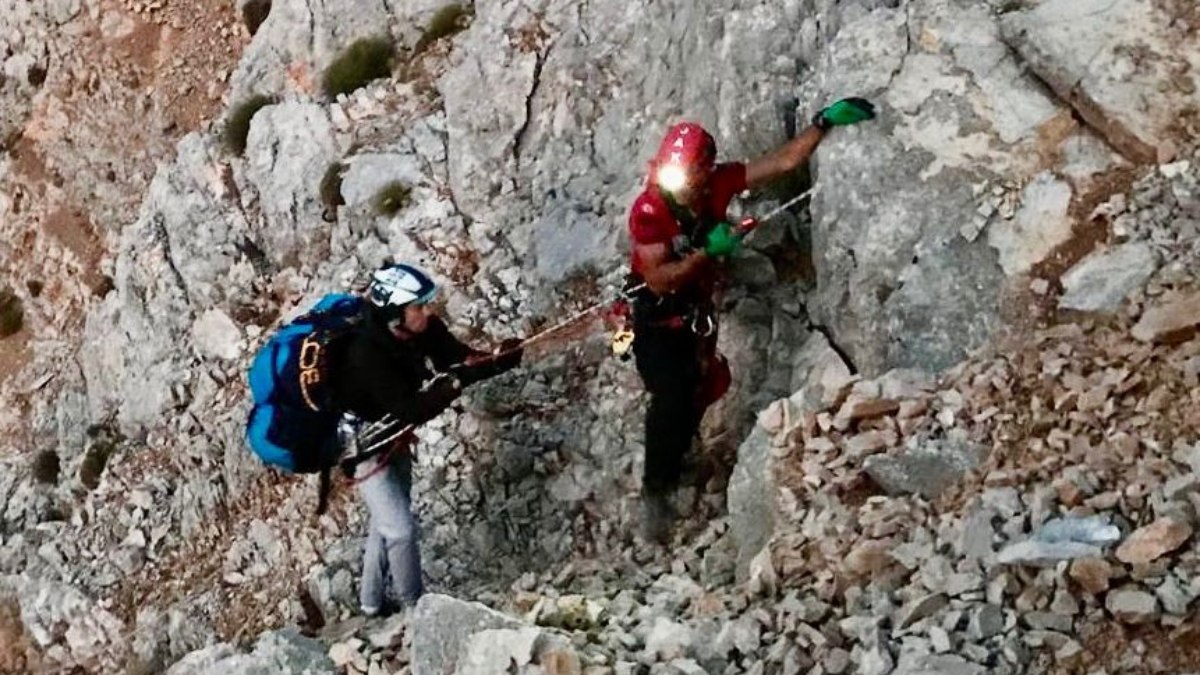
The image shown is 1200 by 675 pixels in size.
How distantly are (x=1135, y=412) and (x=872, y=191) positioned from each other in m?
3.21

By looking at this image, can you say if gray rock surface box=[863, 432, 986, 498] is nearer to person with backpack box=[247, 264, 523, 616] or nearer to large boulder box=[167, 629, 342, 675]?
person with backpack box=[247, 264, 523, 616]

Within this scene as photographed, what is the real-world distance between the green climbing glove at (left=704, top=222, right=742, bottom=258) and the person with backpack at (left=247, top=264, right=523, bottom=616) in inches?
82.3

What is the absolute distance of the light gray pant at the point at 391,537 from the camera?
11.7m

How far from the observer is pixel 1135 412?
29.0 feet

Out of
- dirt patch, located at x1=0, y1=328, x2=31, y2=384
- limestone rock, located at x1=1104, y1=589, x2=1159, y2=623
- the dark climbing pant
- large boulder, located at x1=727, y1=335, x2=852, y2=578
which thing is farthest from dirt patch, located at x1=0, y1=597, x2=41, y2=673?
limestone rock, located at x1=1104, y1=589, x2=1159, y2=623

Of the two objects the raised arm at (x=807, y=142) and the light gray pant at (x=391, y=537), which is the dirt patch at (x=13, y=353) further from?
the raised arm at (x=807, y=142)

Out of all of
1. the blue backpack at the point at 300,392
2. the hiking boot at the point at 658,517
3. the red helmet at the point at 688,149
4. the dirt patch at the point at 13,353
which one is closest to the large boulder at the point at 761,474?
the hiking boot at the point at 658,517

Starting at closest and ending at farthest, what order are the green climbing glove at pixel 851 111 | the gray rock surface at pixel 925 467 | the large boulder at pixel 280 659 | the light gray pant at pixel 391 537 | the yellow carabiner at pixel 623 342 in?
the gray rock surface at pixel 925 467
the large boulder at pixel 280 659
the green climbing glove at pixel 851 111
the yellow carabiner at pixel 623 342
the light gray pant at pixel 391 537

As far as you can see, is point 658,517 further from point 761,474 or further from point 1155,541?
point 1155,541

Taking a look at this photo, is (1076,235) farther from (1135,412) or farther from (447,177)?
(447,177)

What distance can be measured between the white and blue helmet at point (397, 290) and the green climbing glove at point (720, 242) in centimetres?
229

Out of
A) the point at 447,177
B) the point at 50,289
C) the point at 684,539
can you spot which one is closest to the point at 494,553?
the point at 684,539

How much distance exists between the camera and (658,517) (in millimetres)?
12688

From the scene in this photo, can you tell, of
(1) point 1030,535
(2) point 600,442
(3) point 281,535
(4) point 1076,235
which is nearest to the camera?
(1) point 1030,535
